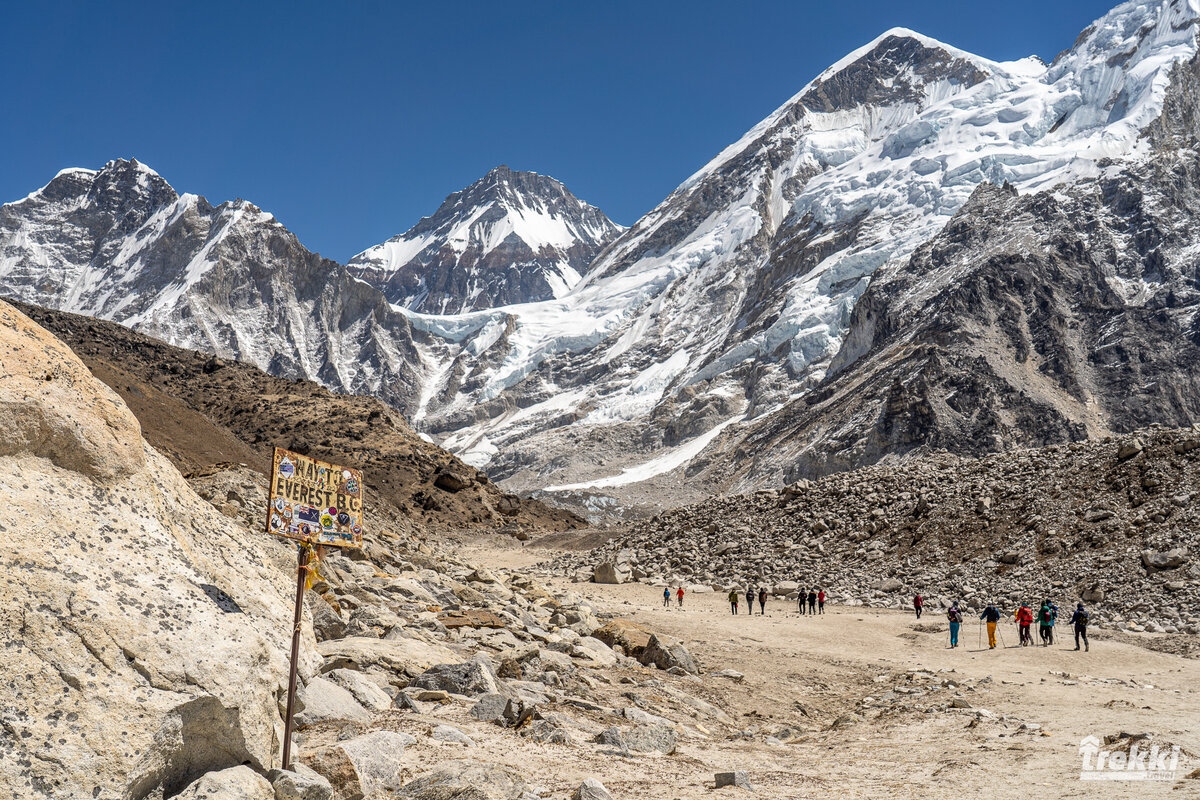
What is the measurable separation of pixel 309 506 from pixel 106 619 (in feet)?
7.65

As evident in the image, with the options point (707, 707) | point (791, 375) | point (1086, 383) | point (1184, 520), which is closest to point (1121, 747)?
point (707, 707)

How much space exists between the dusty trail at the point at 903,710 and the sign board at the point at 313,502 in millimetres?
2775

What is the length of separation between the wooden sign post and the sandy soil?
1.96 metres

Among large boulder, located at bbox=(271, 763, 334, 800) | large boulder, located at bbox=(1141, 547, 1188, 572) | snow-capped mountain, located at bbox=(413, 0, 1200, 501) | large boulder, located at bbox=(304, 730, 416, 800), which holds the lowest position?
large boulder, located at bbox=(304, 730, 416, 800)

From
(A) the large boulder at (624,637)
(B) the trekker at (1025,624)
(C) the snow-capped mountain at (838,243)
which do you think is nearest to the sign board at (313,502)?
(A) the large boulder at (624,637)

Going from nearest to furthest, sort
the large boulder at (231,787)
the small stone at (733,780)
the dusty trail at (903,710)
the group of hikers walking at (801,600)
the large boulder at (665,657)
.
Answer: the large boulder at (231,787) → the small stone at (733,780) → the dusty trail at (903,710) → the large boulder at (665,657) → the group of hikers walking at (801,600)

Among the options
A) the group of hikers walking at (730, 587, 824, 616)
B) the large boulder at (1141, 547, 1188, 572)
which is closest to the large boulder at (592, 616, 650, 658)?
the group of hikers walking at (730, 587, 824, 616)

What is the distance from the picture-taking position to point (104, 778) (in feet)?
15.2

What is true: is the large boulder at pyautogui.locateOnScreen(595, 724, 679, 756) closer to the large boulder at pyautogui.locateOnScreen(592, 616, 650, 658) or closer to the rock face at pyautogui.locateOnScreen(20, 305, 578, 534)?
the large boulder at pyautogui.locateOnScreen(592, 616, 650, 658)

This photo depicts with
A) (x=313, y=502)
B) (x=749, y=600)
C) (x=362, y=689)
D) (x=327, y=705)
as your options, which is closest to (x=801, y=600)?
(x=749, y=600)

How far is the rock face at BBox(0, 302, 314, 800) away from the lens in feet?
15.1

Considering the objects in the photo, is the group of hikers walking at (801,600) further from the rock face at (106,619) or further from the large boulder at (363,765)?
the rock face at (106,619)

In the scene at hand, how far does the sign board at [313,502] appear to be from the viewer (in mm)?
7008

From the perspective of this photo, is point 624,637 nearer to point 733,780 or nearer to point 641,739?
point 641,739
